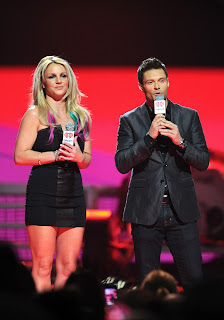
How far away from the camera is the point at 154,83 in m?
3.06

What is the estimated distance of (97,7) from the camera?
5855 mm

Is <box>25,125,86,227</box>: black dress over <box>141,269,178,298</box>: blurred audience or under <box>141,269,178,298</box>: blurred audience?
over

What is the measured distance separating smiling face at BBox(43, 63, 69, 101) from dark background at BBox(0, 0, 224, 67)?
2.53 meters

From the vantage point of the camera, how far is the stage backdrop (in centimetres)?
585

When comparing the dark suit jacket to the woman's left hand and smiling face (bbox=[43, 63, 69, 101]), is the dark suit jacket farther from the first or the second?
smiling face (bbox=[43, 63, 69, 101])

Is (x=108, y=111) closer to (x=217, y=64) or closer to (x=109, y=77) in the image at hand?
(x=109, y=77)

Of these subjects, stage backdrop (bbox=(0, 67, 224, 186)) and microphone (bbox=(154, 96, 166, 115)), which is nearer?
microphone (bbox=(154, 96, 166, 115))

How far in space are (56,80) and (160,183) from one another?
87cm

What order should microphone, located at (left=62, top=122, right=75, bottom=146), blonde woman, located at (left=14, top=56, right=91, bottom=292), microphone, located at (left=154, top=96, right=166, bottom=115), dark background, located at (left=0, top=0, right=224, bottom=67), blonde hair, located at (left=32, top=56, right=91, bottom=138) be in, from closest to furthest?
1. microphone, located at (left=154, top=96, right=166, bottom=115)
2. microphone, located at (left=62, top=122, right=75, bottom=146)
3. blonde woman, located at (left=14, top=56, right=91, bottom=292)
4. blonde hair, located at (left=32, top=56, right=91, bottom=138)
5. dark background, located at (left=0, top=0, right=224, bottom=67)

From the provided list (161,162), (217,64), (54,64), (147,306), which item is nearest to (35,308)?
(147,306)

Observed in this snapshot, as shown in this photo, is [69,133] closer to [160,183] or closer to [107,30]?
[160,183]

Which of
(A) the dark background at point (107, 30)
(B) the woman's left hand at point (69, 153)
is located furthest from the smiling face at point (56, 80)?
(A) the dark background at point (107, 30)

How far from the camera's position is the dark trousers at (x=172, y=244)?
3.01m

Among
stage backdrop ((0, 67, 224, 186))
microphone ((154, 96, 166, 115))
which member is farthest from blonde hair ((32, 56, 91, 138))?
stage backdrop ((0, 67, 224, 186))
